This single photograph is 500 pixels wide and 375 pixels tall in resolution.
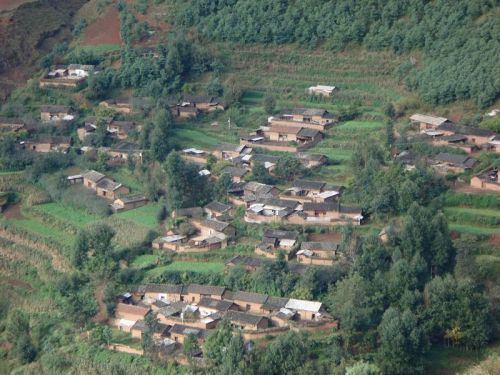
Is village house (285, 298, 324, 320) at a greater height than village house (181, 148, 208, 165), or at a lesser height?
lesser

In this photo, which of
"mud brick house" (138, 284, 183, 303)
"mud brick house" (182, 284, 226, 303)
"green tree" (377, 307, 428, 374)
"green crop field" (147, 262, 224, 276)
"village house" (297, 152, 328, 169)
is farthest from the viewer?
"village house" (297, 152, 328, 169)

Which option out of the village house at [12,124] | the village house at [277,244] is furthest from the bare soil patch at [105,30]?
the village house at [277,244]

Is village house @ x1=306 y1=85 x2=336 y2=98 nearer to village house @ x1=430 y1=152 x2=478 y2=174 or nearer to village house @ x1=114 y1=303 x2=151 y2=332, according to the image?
village house @ x1=430 y1=152 x2=478 y2=174

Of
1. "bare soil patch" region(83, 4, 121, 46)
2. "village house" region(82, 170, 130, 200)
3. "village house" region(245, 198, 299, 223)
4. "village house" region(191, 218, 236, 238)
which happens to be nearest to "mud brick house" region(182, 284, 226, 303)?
"village house" region(191, 218, 236, 238)

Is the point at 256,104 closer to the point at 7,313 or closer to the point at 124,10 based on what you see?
the point at 124,10

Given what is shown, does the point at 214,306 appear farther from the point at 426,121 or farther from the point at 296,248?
the point at 426,121

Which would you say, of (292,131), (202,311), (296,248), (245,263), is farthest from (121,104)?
(202,311)

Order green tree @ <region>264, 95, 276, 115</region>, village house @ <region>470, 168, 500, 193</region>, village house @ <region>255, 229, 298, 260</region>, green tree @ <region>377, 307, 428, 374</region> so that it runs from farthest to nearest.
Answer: green tree @ <region>264, 95, 276, 115</region> → village house @ <region>470, 168, 500, 193</region> → village house @ <region>255, 229, 298, 260</region> → green tree @ <region>377, 307, 428, 374</region>
